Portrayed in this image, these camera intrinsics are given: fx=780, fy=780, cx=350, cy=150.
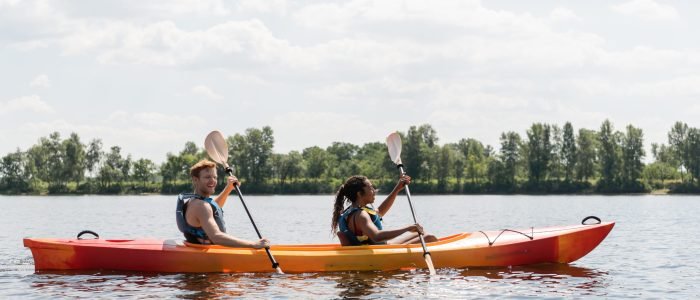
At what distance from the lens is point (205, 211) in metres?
9.84

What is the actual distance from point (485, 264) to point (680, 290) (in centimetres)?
262

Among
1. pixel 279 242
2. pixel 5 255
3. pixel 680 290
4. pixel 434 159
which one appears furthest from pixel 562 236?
pixel 434 159

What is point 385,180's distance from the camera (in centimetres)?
8531

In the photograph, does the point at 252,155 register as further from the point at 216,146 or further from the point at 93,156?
the point at 216,146

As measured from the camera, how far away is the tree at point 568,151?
83.7 m

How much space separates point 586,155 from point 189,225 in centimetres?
7637

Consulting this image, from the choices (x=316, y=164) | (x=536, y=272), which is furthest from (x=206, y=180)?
(x=316, y=164)

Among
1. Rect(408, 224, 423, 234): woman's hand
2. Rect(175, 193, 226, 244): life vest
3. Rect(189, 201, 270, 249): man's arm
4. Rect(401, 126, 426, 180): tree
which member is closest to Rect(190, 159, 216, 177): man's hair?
Rect(175, 193, 226, 244): life vest

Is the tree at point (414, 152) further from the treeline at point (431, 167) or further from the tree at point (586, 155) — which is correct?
the tree at point (586, 155)

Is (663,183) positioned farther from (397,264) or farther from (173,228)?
(397,264)

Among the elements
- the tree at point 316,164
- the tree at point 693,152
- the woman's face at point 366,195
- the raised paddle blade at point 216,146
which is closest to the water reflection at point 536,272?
the woman's face at point 366,195

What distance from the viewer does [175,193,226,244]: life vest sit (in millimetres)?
10016

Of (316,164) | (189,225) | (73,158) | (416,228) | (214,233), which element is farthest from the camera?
(316,164)

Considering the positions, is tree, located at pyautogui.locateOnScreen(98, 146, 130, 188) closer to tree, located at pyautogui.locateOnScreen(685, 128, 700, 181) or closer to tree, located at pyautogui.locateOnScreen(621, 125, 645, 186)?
tree, located at pyautogui.locateOnScreen(621, 125, 645, 186)
